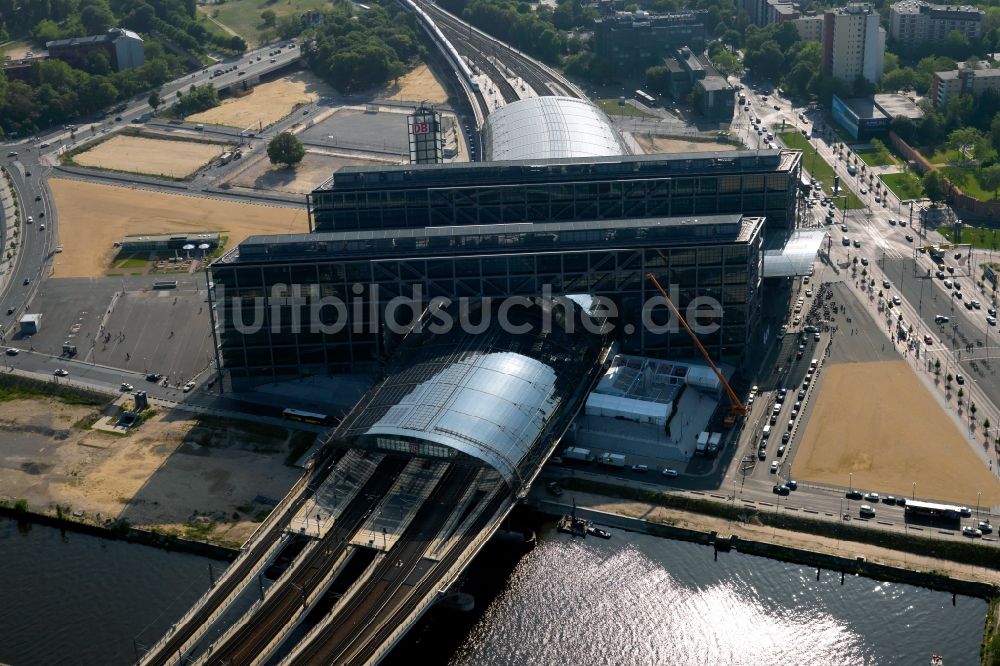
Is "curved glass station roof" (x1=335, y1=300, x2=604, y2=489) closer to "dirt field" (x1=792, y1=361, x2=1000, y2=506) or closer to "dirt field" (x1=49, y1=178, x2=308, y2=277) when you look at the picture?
"dirt field" (x1=792, y1=361, x2=1000, y2=506)

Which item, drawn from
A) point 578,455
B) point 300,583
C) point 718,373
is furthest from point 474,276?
point 300,583

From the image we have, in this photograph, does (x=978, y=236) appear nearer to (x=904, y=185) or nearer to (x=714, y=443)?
(x=904, y=185)

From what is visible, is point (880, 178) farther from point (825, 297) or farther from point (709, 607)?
point (709, 607)

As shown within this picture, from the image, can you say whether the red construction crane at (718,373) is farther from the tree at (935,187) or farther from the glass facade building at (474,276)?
the tree at (935,187)

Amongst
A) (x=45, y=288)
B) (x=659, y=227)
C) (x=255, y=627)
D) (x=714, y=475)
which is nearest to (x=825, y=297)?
(x=659, y=227)

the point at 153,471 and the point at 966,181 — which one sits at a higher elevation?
the point at 966,181
